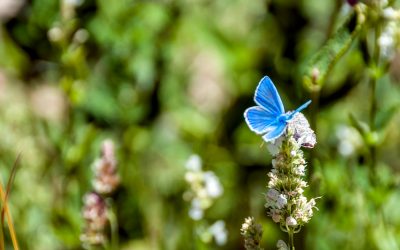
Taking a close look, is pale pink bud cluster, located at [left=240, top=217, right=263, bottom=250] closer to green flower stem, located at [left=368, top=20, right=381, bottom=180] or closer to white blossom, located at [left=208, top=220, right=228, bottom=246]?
white blossom, located at [left=208, top=220, right=228, bottom=246]

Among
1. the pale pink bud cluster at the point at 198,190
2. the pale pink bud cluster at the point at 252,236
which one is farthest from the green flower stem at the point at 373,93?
the pale pink bud cluster at the point at 252,236

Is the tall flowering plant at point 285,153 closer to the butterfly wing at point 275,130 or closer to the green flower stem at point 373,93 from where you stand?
the butterfly wing at point 275,130

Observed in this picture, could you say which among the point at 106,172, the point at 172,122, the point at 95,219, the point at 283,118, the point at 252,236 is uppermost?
the point at 172,122

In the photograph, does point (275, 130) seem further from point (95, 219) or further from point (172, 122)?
point (172, 122)

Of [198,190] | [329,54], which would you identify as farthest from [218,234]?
[329,54]

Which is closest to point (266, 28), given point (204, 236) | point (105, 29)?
point (105, 29)

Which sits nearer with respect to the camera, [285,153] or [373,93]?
[285,153]

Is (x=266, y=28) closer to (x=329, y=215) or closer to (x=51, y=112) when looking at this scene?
(x=329, y=215)

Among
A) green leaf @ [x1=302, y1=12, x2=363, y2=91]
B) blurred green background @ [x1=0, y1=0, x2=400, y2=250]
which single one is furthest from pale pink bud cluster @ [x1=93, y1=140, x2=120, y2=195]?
green leaf @ [x1=302, y1=12, x2=363, y2=91]
